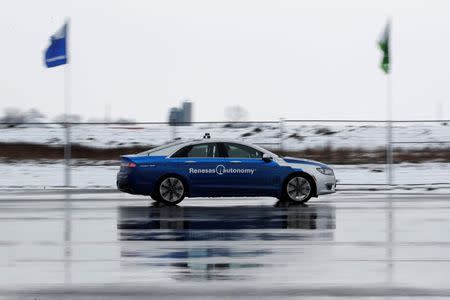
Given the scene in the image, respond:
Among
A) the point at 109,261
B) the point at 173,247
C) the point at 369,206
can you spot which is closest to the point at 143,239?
the point at 173,247

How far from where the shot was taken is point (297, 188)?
1967cm

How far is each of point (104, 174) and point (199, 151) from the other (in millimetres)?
12796

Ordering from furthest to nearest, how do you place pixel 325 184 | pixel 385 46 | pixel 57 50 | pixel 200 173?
1. pixel 57 50
2. pixel 385 46
3. pixel 325 184
4. pixel 200 173

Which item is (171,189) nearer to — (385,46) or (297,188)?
(297,188)

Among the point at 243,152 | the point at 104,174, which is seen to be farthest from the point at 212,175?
the point at 104,174

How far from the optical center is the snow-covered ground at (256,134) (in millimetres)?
29422

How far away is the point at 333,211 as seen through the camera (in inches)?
691

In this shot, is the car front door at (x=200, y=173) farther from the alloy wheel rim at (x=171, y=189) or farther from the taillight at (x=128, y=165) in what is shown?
the taillight at (x=128, y=165)

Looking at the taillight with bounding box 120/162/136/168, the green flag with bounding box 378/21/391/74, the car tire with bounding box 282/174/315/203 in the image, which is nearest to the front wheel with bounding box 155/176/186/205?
the taillight with bounding box 120/162/136/168

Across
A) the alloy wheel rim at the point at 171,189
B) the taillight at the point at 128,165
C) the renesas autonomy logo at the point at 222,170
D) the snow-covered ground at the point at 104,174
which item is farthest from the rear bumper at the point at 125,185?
the snow-covered ground at the point at 104,174

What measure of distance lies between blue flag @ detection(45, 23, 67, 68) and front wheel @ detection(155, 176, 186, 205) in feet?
29.1

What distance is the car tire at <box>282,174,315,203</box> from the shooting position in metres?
19.6

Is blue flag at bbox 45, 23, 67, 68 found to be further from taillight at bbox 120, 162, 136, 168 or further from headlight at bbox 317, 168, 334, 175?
headlight at bbox 317, 168, 334, 175

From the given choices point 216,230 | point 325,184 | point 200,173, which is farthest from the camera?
point 325,184
